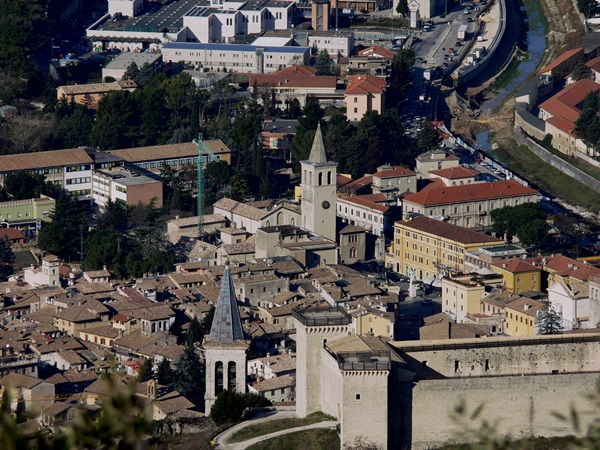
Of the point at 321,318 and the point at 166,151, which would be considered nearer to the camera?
the point at 321,318

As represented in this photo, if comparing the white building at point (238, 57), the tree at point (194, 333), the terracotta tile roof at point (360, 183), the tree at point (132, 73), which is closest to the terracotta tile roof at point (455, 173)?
the terracotta tile roof at point (360, 183)

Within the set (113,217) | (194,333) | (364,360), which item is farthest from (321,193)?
(364,360)

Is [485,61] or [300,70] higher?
[485,61]

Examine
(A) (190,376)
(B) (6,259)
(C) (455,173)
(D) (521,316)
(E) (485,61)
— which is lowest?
(A) (190,376)

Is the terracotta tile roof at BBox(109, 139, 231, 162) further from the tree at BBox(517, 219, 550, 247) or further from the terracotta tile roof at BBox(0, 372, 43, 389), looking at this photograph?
the terracotta tile roof at BBox(0, 372, 43, 389)

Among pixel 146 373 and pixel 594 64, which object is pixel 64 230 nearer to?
pixel 146 373

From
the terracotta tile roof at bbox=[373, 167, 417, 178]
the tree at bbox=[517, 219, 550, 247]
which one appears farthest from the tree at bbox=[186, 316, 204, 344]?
the terracotta tile roof at bbox=[373, 167, 417, 178]
